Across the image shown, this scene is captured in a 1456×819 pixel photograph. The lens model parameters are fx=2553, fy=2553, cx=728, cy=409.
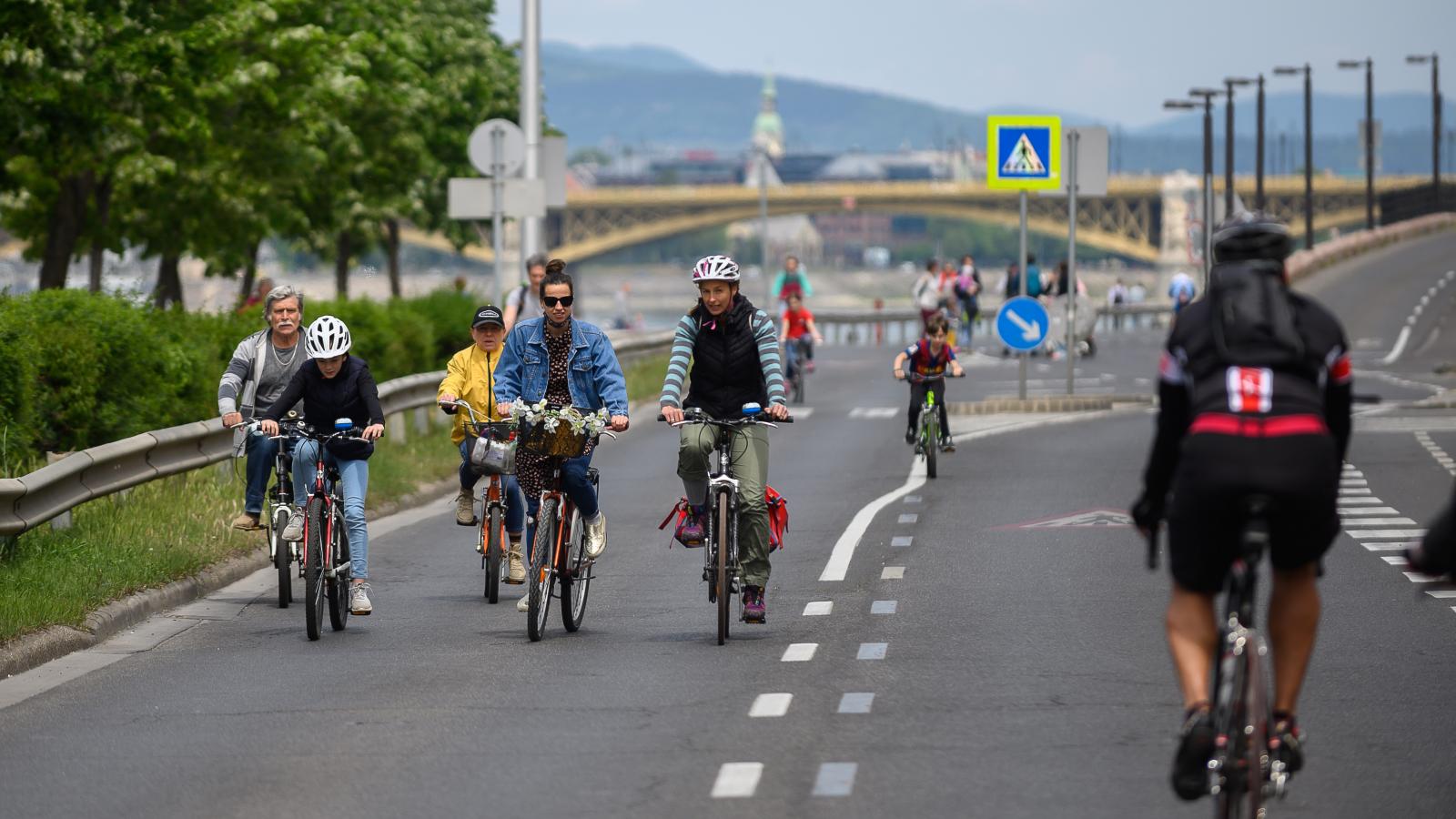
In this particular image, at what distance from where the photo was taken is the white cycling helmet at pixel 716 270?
1098 centimetres

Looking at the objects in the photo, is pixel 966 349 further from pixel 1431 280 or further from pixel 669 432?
pixel 1431 280

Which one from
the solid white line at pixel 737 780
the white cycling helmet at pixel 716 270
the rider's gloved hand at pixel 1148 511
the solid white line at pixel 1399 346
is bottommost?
the solid white line at pixel 1399 346

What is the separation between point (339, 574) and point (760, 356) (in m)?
2.34

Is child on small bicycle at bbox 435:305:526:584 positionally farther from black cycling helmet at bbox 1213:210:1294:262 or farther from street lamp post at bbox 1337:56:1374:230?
street lamp post at bbox 1337:56:1374:230

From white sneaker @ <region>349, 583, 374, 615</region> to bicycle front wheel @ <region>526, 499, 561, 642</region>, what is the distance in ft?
3.27

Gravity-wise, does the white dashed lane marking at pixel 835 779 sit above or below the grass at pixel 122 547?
below

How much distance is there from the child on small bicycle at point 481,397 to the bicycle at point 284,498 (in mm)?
948

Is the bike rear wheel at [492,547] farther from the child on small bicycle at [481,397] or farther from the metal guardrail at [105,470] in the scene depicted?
the metal guardrail at [105,470]

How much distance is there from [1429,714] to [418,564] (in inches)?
295

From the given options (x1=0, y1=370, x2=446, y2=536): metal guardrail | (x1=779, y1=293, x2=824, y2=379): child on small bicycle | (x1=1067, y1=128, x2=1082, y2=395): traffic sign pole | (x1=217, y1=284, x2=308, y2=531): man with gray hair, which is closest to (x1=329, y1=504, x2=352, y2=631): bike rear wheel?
(x1=217, y1=284, x2=308, y2=531): man with gray hair

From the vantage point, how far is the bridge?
12800 cm

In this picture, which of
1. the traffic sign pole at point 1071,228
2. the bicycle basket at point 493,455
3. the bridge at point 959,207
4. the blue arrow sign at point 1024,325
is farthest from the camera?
the bridge at point 959,207

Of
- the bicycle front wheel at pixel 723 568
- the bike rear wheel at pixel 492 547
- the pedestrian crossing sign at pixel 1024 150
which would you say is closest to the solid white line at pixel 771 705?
the bicycle front wheel at pixel 723 568

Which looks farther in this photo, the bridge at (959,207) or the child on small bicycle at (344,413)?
the bridge at (959,207)
